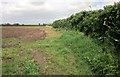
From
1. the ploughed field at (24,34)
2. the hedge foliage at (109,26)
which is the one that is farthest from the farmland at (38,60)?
the ploughed field at (24,34)

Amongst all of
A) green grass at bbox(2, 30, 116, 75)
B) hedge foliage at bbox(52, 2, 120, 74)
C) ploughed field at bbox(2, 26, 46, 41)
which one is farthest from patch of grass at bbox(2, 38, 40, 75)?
ploughed field at bbox(2, 26, 46, 41)

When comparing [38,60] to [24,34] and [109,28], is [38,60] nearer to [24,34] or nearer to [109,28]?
[109,28]

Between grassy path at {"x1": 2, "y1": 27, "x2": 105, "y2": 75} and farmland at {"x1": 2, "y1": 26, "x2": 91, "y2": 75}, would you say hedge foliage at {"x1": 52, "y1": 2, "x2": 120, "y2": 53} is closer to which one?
grassy path at {"x1": 2, "y1": 27, "x2": 105, "y2": 75}

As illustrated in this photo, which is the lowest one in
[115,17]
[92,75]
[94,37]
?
[92,75]

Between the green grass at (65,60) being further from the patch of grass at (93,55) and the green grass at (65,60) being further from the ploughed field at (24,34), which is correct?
the ploughed field at (24,34)

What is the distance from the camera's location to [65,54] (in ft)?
52.3

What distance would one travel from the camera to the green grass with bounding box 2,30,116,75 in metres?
12.6

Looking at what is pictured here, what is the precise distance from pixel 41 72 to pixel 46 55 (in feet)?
10.5

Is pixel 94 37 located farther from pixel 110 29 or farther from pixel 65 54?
pixel 110 29

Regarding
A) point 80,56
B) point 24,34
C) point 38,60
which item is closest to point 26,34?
point 24,34

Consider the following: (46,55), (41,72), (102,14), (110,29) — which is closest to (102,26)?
(102,14)

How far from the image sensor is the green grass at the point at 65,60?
12.6 metres

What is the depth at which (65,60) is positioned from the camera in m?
14.6

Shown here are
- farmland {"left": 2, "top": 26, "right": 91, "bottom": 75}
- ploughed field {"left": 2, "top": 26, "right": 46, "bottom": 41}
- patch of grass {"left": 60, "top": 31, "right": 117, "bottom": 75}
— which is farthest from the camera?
ploughed field {"left": 2, "top": 26, "right": 46, "bottom": 41}
